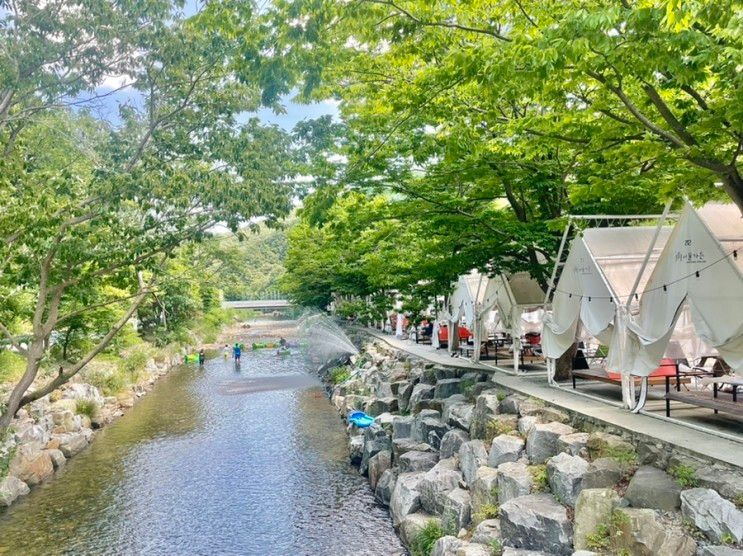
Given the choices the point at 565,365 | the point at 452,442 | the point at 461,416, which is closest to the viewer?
the point at 452,442

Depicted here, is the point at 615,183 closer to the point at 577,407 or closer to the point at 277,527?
the point at 577,407

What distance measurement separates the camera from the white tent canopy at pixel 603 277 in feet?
40.0

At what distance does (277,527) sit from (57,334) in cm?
1803

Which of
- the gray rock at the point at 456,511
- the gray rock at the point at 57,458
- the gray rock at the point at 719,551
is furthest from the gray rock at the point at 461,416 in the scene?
the gray rock at the point at 57,458

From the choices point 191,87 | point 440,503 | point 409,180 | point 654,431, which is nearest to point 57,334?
point 191,87

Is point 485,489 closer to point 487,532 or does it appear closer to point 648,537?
point 487,532

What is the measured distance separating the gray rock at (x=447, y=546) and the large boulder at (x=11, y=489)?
11377 mm

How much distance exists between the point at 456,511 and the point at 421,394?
7657 millimetres

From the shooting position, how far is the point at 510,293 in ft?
61.2

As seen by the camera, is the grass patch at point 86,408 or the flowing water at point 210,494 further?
the grass patch at point 86,408

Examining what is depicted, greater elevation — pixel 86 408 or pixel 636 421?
pixel 636 421

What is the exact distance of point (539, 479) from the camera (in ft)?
31.5

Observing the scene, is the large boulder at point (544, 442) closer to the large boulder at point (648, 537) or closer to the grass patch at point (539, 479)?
the grass patch at point (539, 479)

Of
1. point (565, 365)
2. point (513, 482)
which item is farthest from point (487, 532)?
point (565, 365)
